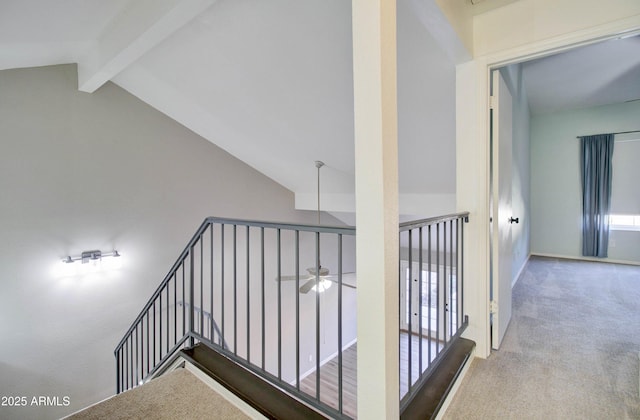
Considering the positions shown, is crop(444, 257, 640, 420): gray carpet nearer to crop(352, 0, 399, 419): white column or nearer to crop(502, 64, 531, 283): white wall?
crop(502, 64, 531, 283): white wall

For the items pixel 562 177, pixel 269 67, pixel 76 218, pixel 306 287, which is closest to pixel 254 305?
pixel 306 287

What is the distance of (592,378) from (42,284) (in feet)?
15.5

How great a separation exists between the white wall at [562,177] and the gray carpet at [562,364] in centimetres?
205

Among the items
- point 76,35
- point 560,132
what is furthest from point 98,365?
point 560,132

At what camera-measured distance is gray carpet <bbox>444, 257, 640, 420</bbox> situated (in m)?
1.45

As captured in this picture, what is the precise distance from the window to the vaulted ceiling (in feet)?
6.92

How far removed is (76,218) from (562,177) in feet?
23.9

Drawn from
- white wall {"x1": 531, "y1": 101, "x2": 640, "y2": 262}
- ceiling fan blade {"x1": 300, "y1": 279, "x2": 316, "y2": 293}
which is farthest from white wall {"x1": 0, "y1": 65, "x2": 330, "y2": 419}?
white wall {"x1": 531, "y1": 101, "x2": 640, "y2": 262}

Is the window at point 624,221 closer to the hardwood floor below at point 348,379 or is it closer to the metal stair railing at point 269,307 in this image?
the metal stair railing at point 269,307

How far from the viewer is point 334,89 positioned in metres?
2.59

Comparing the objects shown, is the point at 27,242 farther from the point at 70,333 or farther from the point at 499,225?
the point at 499,225

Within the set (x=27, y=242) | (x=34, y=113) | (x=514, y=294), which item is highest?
(x=34, y=113)

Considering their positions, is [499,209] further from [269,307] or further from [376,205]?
[269,307]

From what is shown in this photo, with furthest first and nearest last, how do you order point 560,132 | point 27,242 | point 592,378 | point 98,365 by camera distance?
point 560,132
point 98,365
point 27,242
point 592,378
